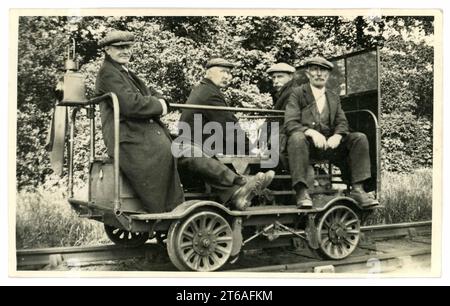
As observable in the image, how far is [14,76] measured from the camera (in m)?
5.41

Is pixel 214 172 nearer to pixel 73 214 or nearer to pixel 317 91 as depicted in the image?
pixel 317 91

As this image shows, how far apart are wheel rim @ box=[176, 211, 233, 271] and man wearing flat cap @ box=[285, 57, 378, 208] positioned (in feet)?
3.46

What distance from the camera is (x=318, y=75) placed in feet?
20.9

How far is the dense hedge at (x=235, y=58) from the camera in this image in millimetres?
7512

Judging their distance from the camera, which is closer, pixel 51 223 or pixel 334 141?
pixel 334 141

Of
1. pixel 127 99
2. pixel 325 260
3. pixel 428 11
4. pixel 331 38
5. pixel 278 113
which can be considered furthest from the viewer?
pixel 331 38

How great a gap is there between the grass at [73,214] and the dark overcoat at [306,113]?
239 cm

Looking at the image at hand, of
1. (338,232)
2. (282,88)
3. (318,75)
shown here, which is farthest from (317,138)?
(338,232)

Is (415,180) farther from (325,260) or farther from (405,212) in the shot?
(325,260)

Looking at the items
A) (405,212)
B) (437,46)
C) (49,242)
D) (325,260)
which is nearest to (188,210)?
(325,260)

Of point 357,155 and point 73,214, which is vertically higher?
point 357,155

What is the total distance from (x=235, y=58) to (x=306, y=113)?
3733 millimetres

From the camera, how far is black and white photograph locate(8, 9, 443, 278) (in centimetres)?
535

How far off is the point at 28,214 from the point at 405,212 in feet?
19.1
